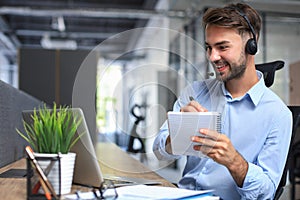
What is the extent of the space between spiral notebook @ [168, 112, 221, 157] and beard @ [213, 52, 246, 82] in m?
0.39

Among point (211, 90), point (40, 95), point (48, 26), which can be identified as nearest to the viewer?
point (211, 90)

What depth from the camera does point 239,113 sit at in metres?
1.38

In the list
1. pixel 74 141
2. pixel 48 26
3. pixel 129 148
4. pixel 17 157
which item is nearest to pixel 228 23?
pixel 74 141

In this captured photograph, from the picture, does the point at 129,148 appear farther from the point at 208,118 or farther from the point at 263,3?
the point at 263,3

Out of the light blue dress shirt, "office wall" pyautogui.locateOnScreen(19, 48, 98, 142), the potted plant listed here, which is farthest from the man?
"office wall" pyautogui.locateOnScreen(19, 48, 98, 142)

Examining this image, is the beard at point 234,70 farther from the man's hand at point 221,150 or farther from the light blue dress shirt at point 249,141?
the man's hand at point 221,150

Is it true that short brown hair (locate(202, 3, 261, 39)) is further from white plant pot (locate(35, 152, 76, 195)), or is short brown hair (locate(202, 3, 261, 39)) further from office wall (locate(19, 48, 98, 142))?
office wall (locate(19, 48, 98, 142))

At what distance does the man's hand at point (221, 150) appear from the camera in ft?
3.35

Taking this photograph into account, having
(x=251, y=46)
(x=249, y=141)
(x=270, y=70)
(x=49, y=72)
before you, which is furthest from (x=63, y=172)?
(x=49, y=72)

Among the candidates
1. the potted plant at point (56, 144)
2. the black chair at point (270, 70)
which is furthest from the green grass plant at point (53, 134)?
the black chair at point (270, 70)

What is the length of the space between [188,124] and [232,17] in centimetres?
51

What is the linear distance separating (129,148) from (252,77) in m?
2.14

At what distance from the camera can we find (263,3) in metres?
6.25

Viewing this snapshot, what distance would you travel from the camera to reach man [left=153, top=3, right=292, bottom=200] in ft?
4.16
